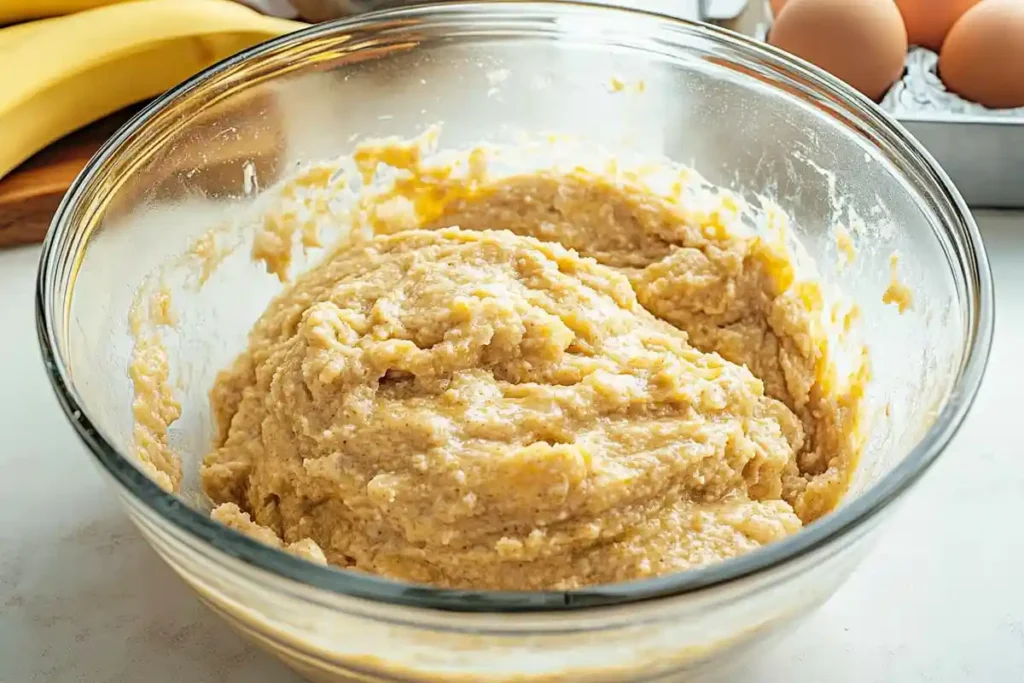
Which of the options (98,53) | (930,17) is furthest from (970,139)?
(98,53)

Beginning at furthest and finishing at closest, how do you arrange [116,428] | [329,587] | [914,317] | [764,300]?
1. [764,300]
2. [914,317]
3. [116,428]
4. [329,587]

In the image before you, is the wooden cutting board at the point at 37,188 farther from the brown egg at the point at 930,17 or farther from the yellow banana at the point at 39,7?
the brown egg at the point at 930,17

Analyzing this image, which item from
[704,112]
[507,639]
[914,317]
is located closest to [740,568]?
[507,639]

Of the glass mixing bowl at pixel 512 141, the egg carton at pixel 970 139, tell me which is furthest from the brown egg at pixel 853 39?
the glass mixing bowl at pixel 512 141

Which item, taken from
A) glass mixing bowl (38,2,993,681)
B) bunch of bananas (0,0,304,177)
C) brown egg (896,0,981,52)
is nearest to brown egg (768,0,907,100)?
brown egg (896,0,981,52)

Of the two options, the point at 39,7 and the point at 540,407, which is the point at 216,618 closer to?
the point at 540,407

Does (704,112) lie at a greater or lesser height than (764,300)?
greater

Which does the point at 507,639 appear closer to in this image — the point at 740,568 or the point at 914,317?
the point at 740,568
